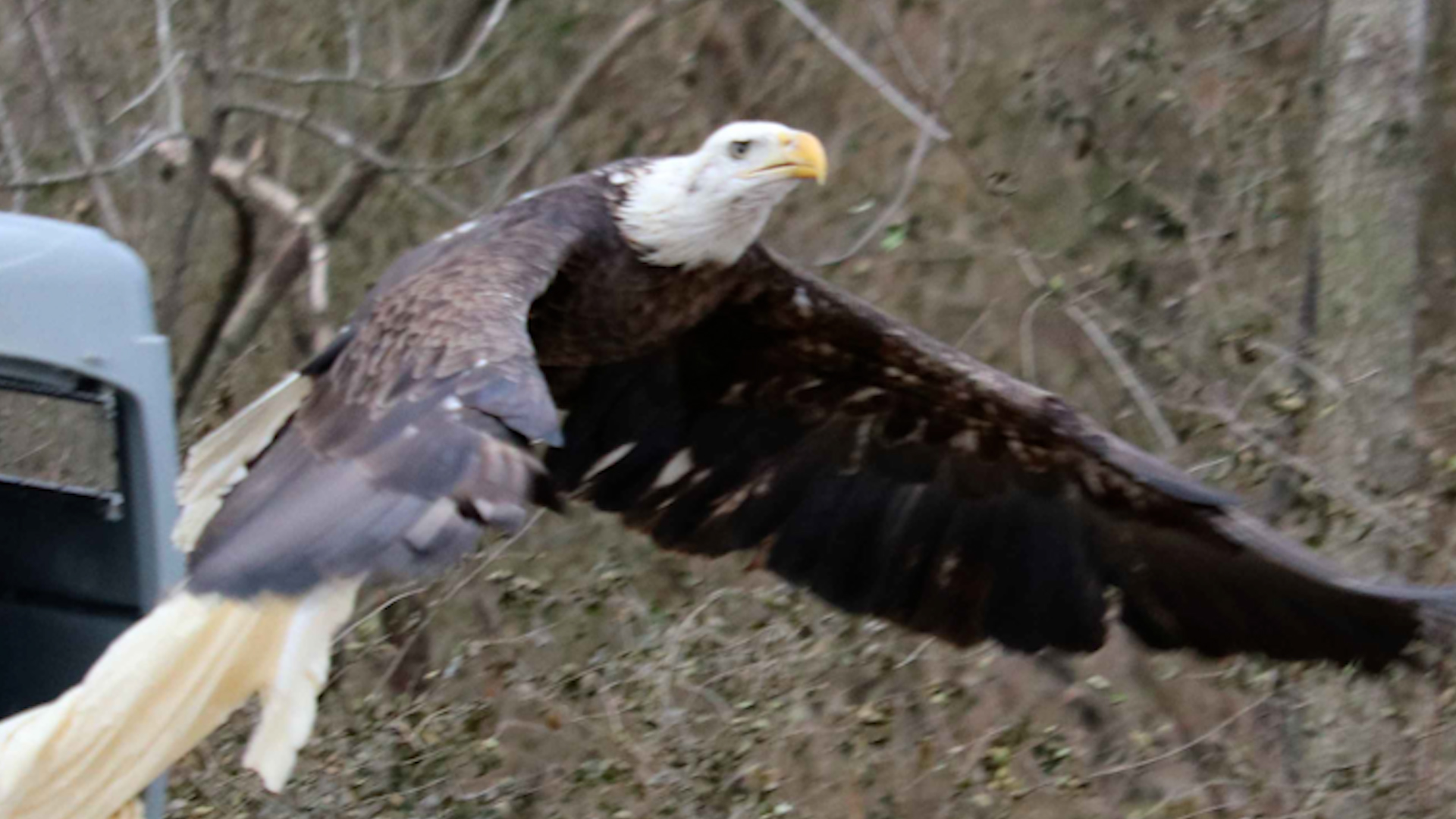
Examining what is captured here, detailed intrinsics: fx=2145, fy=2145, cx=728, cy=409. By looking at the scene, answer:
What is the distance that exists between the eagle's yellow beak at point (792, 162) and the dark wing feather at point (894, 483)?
1.30 ft

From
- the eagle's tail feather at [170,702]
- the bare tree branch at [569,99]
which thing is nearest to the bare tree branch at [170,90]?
the bare tree branch at [569,99]

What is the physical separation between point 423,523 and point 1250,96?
436 cm

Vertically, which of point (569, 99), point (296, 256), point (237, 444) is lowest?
point (237, 444)

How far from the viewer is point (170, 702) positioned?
3.71m

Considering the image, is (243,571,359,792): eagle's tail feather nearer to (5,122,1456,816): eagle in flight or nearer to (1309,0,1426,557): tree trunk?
(5,122,1456,816): eagle in flight

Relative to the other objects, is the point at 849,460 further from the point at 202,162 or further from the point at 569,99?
the point at 202,162

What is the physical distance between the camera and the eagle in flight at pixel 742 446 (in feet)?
13.0

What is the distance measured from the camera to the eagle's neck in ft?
17.2

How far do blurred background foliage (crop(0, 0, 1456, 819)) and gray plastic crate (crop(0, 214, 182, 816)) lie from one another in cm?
54

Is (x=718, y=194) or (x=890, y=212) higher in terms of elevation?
(x=890, y=212)

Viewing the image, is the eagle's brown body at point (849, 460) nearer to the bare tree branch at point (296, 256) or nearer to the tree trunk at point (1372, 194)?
the tree trunk at point (1372, 194)

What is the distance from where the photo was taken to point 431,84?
24.5ft

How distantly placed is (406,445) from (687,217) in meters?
1.53

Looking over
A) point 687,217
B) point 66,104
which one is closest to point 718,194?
point 687,217
